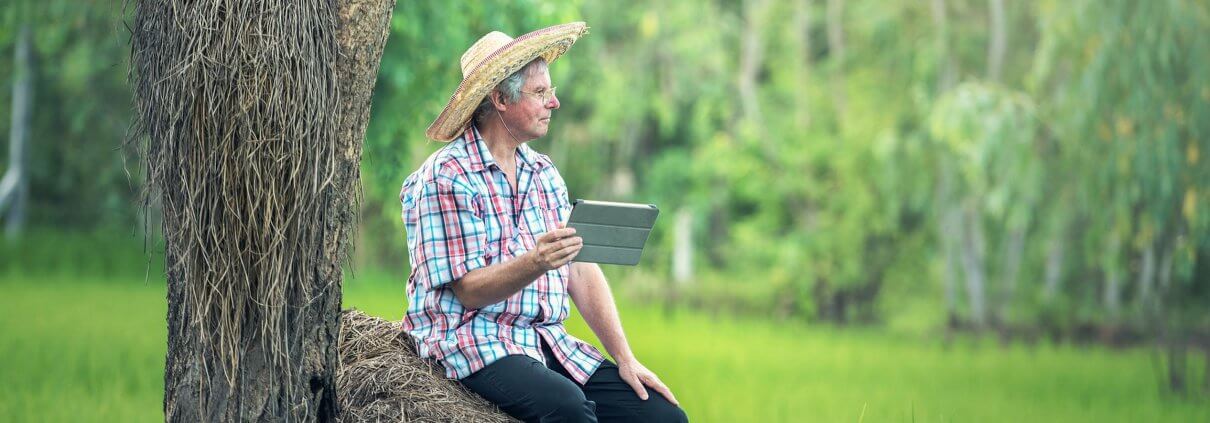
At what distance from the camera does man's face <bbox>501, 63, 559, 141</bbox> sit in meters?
3.49

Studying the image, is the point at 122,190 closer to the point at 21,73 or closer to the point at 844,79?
the point at 21,73

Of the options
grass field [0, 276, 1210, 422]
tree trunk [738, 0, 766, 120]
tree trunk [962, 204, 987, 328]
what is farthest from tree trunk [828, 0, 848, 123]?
grass field [0, 276, 1210, 422]

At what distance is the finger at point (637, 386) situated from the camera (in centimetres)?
357

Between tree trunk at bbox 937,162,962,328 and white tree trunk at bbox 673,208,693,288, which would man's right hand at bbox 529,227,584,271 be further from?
white tree trunk at bbox 673,208,693,288

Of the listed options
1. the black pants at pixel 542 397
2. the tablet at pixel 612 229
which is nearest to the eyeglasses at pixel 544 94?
the tablet at pixel 612 229

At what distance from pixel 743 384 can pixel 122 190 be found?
1269cm

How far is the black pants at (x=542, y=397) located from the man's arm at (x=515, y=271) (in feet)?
0.63

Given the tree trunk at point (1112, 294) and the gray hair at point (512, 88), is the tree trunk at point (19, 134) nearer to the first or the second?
the tree trunk at point (1112, 294)

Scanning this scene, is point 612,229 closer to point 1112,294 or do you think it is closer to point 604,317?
point 604,317

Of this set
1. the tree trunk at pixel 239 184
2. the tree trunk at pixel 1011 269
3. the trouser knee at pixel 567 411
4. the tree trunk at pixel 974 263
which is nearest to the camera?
the tree trunk at pixel 239 184

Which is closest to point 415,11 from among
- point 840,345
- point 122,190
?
point 840,345

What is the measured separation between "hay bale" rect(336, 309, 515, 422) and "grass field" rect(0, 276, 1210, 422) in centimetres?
256

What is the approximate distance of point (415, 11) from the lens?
7664 millimetres

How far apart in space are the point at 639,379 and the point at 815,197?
1243 centimetres
